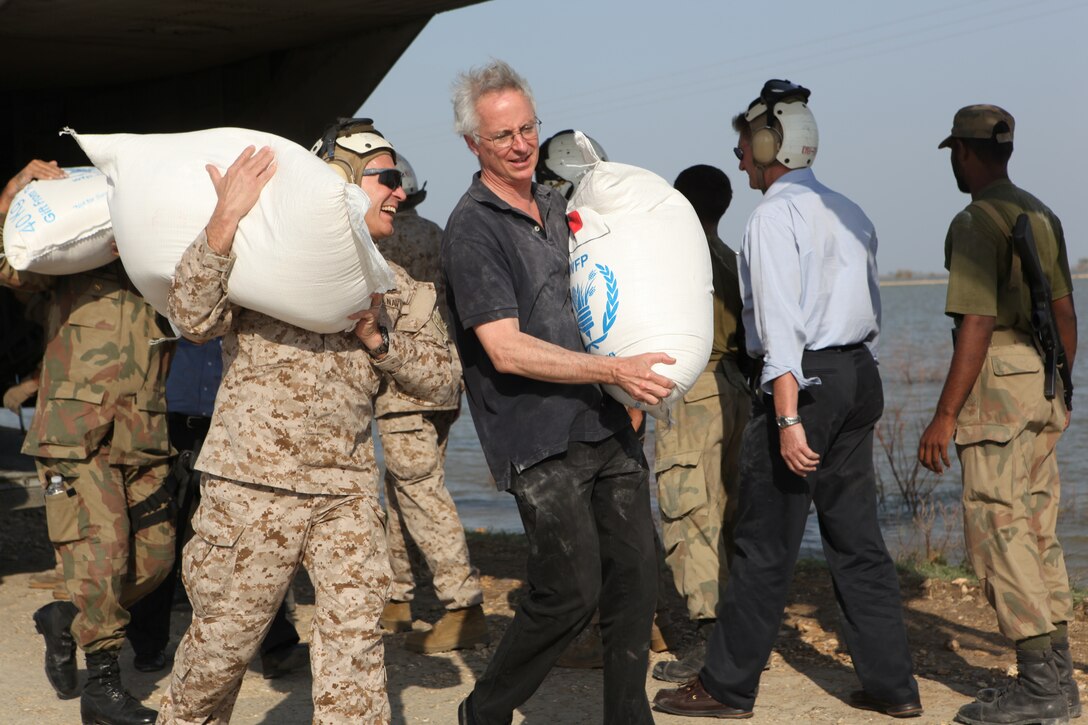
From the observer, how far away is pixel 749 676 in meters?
4.61

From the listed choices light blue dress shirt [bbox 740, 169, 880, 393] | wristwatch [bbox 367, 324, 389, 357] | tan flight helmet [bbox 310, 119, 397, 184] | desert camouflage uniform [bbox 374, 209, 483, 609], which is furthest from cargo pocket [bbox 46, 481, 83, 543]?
light blue dress shirt [bbox 740, 169, 880, 393]

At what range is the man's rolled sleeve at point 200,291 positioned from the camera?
136 inches

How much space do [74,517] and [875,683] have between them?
9.73ft

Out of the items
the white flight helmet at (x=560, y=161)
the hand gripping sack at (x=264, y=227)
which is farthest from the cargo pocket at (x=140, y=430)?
the white flight helmet at (x=560, y=161)

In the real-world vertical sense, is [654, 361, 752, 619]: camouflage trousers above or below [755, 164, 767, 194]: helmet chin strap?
below

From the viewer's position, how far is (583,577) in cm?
379

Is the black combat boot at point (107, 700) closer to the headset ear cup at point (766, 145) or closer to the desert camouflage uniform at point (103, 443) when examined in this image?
the desert camouflage uniform at point (103, 443)

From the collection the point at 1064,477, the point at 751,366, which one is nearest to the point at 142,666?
the point at 751,366

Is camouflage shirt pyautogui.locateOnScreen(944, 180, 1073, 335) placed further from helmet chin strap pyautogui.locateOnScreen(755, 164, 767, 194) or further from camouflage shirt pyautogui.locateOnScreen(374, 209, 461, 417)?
camouflage shirt pyautogui.locateOnScreen(374, 209, 461, 417)

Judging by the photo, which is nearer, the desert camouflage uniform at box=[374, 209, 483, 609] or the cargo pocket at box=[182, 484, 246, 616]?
the cargo pocket at box=[182, 484, 246, 616]

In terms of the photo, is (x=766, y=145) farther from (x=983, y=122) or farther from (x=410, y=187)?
(x=410, y=187)

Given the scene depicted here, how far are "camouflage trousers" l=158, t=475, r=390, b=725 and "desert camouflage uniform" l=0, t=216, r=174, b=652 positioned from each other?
116 centimetres

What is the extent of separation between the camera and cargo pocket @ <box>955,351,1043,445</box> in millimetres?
4539

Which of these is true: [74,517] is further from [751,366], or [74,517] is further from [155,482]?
[751,366]
